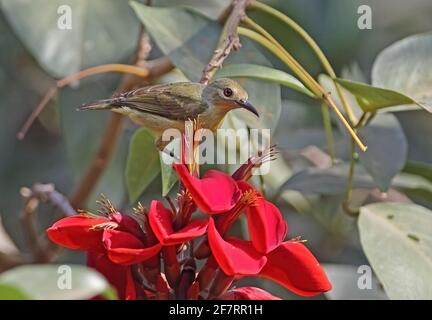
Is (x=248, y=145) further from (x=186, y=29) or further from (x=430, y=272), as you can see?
(x=430, y=272)

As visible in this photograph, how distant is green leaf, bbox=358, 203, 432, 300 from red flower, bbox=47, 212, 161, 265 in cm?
45

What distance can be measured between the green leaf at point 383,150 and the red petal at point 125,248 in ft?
1.99

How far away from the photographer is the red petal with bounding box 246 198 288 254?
1017 millimetres

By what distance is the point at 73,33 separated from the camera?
1879mm

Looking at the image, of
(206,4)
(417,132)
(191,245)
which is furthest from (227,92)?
(417,132)

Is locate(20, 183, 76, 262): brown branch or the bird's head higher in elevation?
the bird's head


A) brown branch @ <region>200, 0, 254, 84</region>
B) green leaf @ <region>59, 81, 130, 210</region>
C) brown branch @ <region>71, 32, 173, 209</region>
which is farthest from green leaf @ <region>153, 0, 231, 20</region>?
brown branch @ <region>200, 0, 254, 84</region>

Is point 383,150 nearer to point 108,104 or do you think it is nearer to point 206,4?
point 108,104

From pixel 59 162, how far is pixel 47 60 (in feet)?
2.16

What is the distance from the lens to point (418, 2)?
8.58 ft

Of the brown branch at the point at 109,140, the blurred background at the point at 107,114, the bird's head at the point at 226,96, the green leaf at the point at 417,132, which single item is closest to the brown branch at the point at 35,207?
the brown branch at the point at 109,140

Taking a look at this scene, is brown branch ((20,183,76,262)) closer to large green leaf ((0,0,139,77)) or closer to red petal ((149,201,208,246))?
large green leaf ((0,0,139,77))
